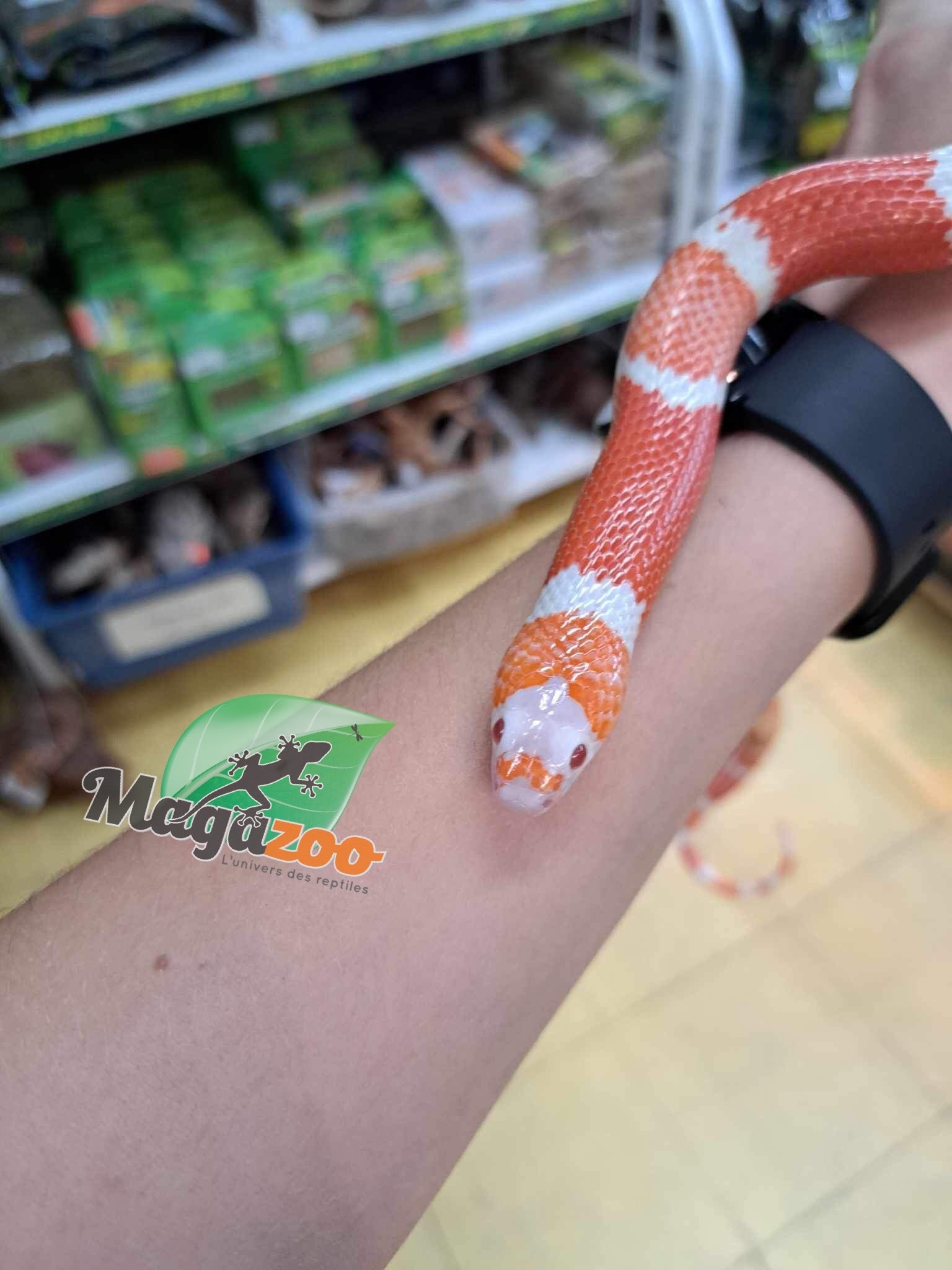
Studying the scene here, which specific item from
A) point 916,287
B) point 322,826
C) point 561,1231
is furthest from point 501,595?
point 561,1231

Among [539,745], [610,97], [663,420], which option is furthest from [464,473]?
[539,745]

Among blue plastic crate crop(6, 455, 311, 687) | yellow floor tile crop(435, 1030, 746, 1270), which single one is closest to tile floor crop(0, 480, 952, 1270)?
yellow floor tile crop(435, 1030, 746, 1270)

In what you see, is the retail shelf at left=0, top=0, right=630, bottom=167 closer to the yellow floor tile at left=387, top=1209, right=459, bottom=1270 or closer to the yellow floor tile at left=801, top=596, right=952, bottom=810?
the yellow floor tile at left=801, top=596, right=952, bottom=810

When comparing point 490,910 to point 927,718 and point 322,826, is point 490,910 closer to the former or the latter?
point 322,826

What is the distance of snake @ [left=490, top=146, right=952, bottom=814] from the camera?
29.9 inches

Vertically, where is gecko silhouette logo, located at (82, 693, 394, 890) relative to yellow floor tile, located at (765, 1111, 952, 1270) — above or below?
above

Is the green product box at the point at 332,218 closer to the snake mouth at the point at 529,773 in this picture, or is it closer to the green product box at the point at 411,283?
the green product box at the point at 411,283

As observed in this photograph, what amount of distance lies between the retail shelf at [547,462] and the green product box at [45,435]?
2.21 feet

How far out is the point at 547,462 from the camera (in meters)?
2.41

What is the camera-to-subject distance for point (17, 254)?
179cm

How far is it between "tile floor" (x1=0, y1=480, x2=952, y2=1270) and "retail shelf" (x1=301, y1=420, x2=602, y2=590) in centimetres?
78

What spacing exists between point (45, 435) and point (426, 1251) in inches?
63.6

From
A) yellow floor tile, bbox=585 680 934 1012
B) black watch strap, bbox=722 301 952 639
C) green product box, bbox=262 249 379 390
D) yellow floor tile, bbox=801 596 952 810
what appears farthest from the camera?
yellow floor tile, bbox=801 596 952 810

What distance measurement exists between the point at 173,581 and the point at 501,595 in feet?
4.22
